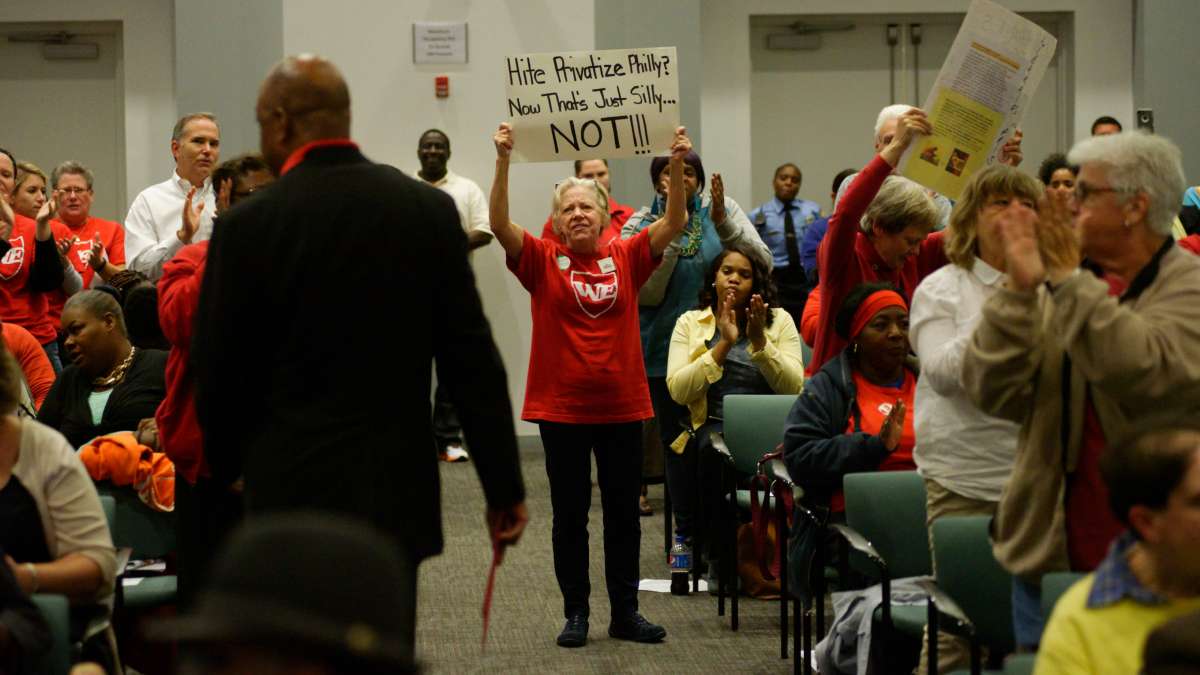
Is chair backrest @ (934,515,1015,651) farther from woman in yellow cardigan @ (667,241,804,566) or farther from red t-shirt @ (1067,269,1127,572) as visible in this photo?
woman in yellow cardigan @ (667,241,804,566)

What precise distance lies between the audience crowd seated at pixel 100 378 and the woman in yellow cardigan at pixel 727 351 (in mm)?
2080

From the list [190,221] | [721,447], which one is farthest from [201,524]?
[721,447]

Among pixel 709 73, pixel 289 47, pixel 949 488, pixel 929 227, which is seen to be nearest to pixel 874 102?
pixel 709 73

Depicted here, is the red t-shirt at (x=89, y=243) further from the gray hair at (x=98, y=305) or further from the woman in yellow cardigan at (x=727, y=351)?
the woman in yellow cardigan at (x=727, y=351)

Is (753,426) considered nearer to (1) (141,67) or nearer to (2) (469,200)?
(2) (469,200)

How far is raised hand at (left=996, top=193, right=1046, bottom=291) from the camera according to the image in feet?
8.92

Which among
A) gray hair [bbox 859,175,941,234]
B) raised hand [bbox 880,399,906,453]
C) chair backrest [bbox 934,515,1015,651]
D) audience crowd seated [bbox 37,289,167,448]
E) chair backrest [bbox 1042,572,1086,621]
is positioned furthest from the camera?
audience crowd seated [bbox 37,289,167,448]

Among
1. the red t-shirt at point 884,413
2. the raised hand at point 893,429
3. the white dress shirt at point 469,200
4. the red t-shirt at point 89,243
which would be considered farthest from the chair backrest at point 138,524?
the white dress shirt at point 469,200

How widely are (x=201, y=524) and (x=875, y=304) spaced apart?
6.66 feet

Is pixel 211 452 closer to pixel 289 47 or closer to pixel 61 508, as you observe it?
pixel 61 508

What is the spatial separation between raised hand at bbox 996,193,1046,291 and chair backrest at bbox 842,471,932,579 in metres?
1.27

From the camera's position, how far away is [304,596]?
Result: 4.70 ft

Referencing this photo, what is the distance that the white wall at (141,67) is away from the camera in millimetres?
10055

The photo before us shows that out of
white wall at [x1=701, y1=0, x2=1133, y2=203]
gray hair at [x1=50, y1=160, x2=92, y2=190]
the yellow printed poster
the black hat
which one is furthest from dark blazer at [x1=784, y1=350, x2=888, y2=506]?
white wall at [x1=701, y1=0, x2=1133, y2=203]
